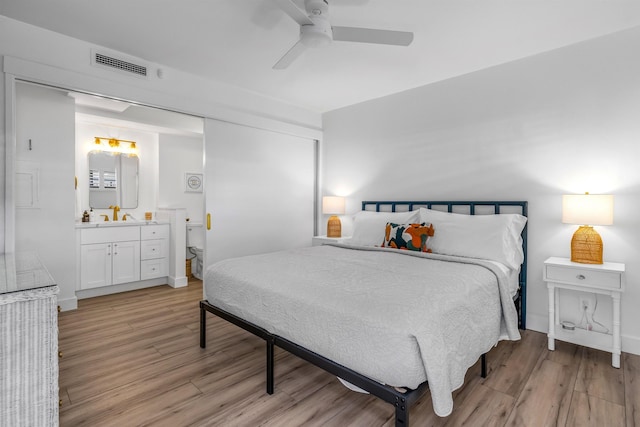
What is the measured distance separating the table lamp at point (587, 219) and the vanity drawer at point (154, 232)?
4.76m

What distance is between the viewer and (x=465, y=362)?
66.2 inches

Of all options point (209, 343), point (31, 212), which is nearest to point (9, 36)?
point (31, 212)

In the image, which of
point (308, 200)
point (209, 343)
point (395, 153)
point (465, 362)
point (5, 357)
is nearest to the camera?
point (5, 357)

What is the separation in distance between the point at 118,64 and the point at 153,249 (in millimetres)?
2554

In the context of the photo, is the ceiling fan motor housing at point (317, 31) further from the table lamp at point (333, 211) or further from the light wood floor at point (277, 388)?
the table lamp at point (333, 211)

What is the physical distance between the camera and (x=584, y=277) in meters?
2.49

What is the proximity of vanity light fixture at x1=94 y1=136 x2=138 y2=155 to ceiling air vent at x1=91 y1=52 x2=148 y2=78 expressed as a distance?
7.00ft

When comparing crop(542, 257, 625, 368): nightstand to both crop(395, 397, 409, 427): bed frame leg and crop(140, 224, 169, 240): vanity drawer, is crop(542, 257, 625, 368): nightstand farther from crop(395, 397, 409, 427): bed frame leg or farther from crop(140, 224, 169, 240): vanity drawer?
crop(140, 224, 169, 240): vanity drawer

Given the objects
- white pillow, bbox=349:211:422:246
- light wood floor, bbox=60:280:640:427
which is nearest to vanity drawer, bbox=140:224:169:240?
light wood floor, bbox=60:280:640:427

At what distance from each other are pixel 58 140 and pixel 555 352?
5220 mm

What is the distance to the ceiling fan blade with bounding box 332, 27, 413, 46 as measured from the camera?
7.08 ft

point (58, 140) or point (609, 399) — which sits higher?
point (58, 140)

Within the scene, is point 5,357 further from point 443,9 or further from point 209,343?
point 443,9

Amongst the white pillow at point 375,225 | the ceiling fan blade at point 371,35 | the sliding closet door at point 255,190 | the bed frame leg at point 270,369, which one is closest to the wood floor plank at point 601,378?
the white pillow at point 375,225
